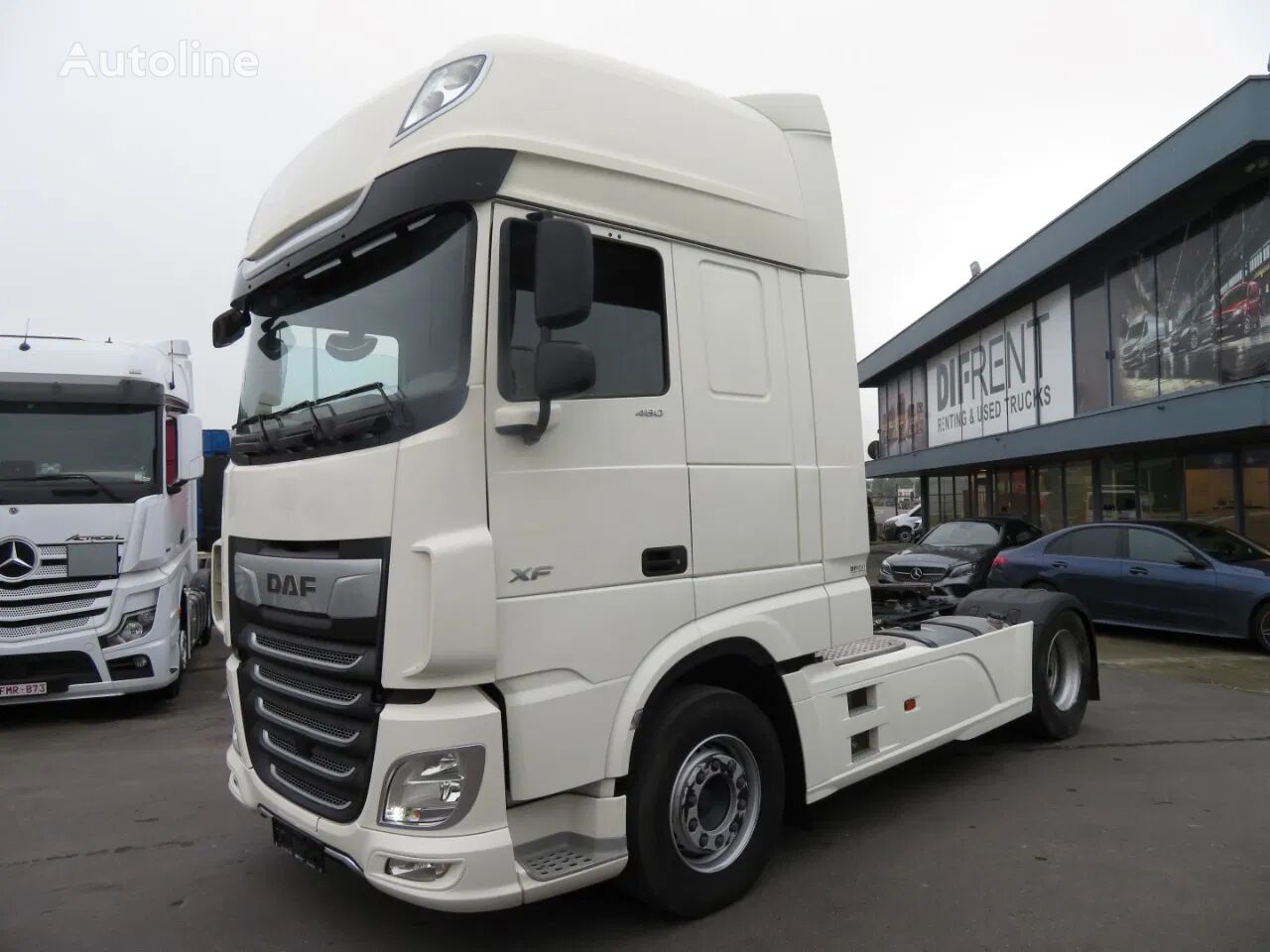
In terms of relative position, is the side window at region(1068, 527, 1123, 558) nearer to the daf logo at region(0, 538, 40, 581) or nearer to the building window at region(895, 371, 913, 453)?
the daf logo at region(0, 538, 40, 581)

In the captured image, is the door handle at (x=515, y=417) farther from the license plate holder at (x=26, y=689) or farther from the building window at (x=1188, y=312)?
the building window at (x=1188, y=312)

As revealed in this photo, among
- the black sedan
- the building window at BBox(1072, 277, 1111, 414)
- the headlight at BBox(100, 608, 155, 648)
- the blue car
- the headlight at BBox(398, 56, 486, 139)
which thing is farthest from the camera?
the building window at BBox(1072, 277, 1111, 414)

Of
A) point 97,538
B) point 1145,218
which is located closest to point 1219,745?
point 97,538

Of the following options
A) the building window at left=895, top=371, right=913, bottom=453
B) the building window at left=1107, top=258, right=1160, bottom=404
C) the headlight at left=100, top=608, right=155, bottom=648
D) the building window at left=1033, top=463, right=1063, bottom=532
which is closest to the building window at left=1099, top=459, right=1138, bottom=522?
the building window at left=1033, top=463, right=1063, bottom=532

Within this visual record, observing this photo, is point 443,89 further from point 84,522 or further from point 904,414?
point 904,414

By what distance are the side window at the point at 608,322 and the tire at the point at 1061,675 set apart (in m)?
3.97

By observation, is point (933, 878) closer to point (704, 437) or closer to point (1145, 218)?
point (704, 437)

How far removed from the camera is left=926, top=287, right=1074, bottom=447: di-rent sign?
17.7m

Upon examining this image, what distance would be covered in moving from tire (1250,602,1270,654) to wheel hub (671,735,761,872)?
28.1ft

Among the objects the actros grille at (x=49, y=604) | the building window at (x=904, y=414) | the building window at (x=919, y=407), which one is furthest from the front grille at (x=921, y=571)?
the building window at (x=904, y=414)

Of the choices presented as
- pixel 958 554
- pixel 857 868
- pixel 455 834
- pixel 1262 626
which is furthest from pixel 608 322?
pixel 958 554

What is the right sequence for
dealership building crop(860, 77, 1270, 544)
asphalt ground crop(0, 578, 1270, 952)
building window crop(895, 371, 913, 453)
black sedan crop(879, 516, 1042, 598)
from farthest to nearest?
building window crop(895, 371, 913, 453), black sedan crop(879, 516, 1042, 598), dealership building crop(860, 77, 1270, 544), asphalt ground crop(0, 578, 1270, 952)

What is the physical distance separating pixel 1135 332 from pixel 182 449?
14910mm

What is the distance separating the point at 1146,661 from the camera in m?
9.40
